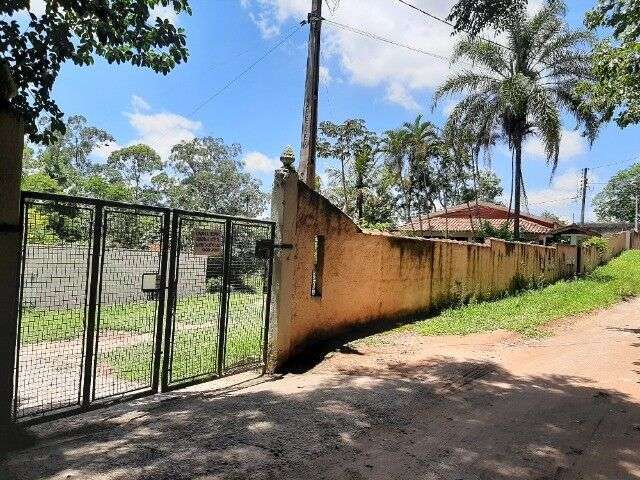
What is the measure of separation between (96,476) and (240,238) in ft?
10.0

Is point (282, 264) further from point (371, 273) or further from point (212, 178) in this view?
point (212, 178)

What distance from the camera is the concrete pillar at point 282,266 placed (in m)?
6.19

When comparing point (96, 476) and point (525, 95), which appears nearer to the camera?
point (96, 476)

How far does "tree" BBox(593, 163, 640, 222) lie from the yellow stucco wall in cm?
6544

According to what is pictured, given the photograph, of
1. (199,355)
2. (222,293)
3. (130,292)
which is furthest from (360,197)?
(130,292)

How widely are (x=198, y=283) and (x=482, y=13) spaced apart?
15.2 feet

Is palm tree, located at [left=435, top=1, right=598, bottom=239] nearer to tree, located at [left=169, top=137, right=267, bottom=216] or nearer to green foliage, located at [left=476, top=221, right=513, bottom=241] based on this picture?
green foliage, located at [left=476, top=221, right=513, bottom=241]

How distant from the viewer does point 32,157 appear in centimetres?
3438

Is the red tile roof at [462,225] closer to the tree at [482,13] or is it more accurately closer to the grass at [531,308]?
the grass at [531,308]

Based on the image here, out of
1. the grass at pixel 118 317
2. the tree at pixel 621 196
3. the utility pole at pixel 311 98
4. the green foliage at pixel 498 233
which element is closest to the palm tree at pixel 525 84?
the green foliage at pixel 498 233

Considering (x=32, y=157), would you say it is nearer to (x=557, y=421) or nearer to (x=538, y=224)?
(x=538, y=224)

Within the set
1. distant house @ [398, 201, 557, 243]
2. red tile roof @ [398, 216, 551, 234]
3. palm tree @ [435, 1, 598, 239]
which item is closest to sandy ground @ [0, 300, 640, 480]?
palm tree @ [435, 1, 598, 239]

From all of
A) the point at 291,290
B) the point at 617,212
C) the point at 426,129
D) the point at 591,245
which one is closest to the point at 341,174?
the point at 426,129

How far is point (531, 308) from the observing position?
11.8 m
